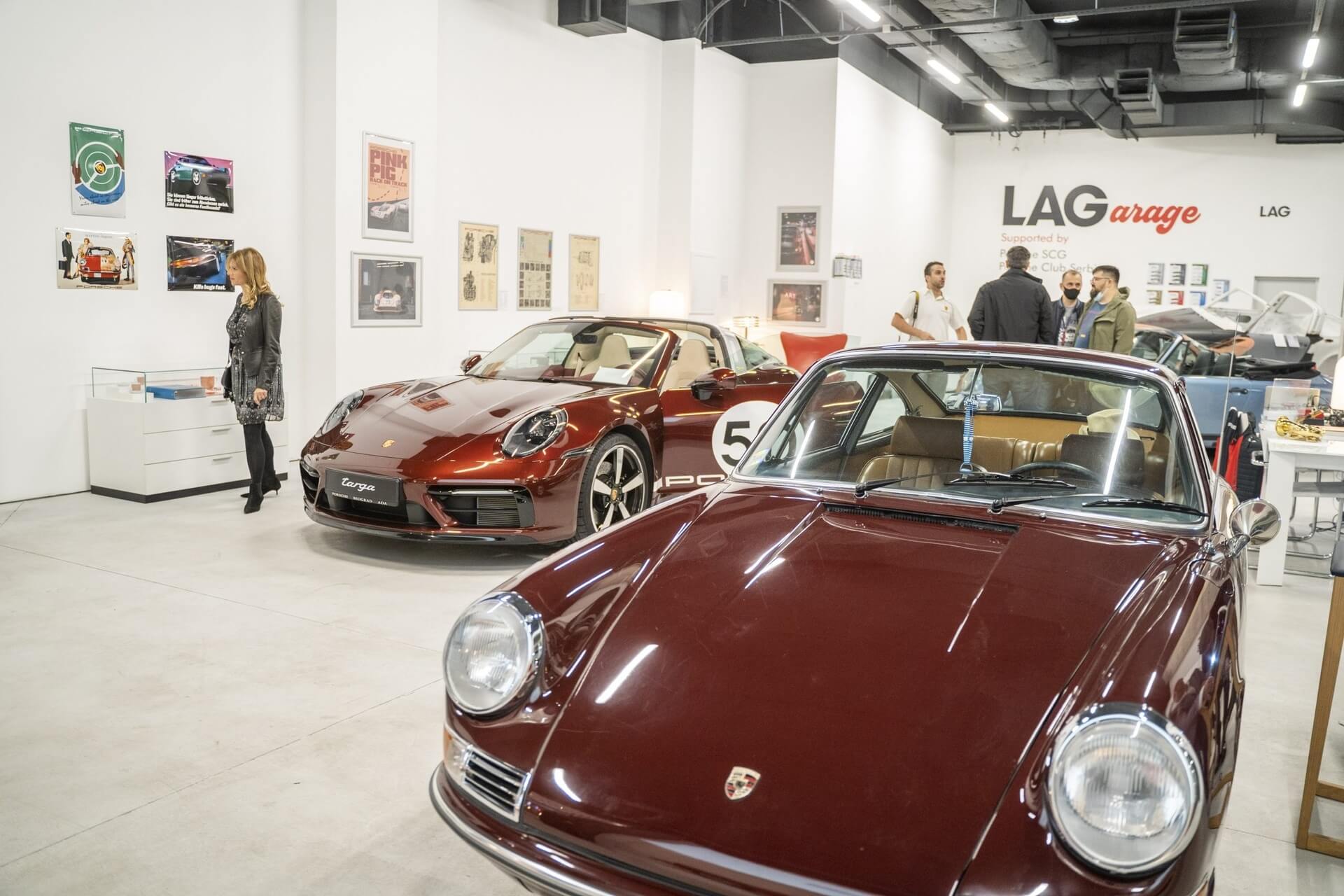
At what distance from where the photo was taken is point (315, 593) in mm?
4418

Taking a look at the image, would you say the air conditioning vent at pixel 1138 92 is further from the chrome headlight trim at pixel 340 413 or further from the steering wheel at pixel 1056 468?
the steering wheel at pixel 1056 468

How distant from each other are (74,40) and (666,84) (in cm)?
646

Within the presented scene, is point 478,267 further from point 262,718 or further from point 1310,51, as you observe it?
point 1310,51

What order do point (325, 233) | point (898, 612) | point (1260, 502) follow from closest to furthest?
1. point (898, 612)
2. point (1260, 502)
3. point (325, 233)

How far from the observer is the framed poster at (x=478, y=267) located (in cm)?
910

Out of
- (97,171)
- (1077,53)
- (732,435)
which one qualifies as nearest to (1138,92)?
(1077,53)

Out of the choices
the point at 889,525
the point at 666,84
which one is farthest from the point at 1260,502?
the point at 666,84

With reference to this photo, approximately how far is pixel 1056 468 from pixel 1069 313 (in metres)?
6.07

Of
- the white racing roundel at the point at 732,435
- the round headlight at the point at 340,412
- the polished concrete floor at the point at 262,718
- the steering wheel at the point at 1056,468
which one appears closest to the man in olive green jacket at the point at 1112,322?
the polished concrete floor at the point at 262,718

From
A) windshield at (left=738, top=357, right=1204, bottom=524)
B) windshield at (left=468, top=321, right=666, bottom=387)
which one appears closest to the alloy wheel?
windshield at (left=468, top=321, right=666, bottom=387)

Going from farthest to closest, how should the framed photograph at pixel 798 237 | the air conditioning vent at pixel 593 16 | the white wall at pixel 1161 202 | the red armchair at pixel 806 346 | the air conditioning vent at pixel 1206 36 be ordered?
the white wall at pixel 1161 202
the framed photograph at pixel 798 237
the red armchair at pixel 806 346
the air conditioning vent at pixel 1206 36
the air conditioning vent at pixel 593 16

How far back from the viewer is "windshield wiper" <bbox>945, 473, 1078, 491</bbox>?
2.45m

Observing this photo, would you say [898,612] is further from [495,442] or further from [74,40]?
[74,40]

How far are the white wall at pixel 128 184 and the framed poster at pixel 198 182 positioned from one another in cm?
5
